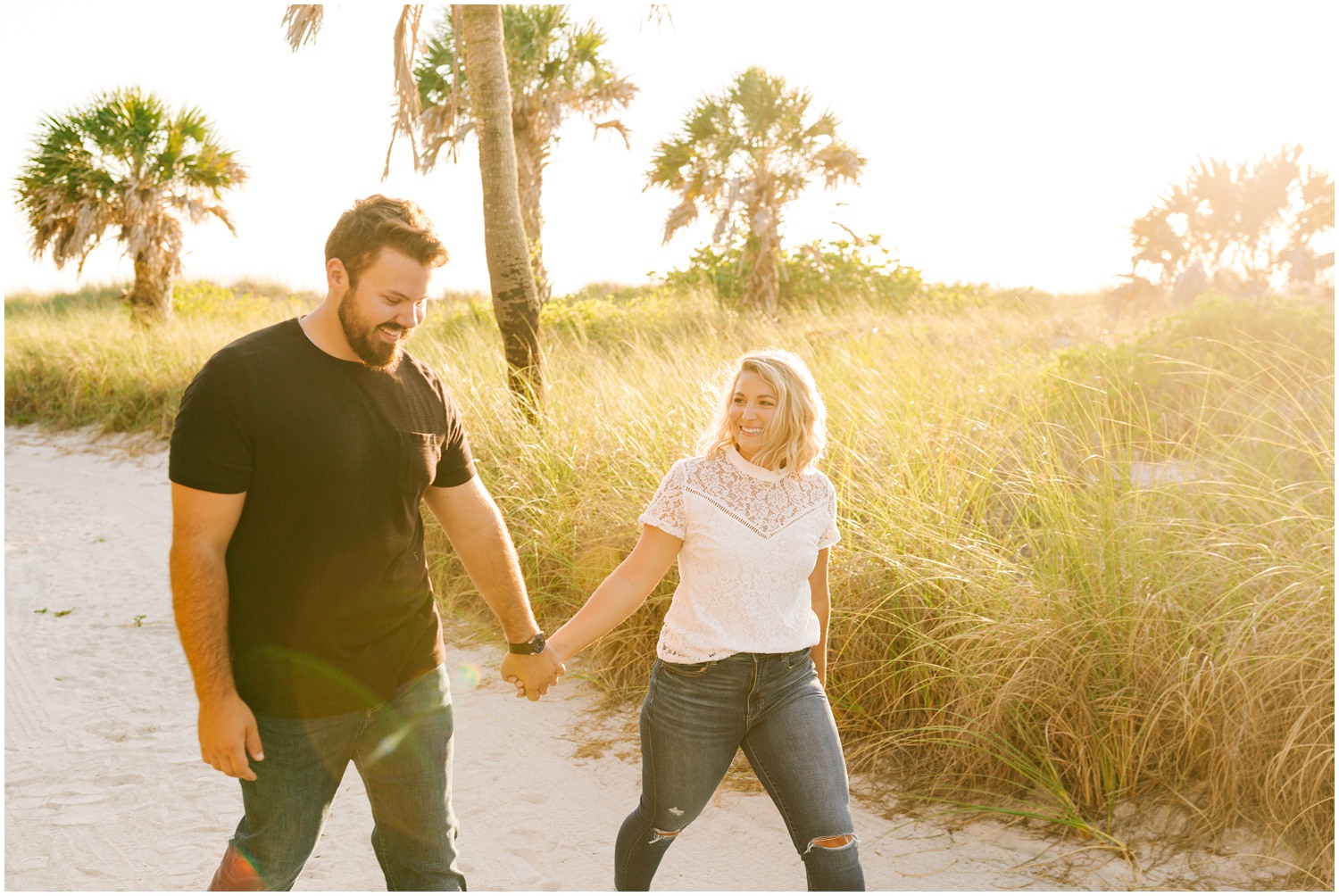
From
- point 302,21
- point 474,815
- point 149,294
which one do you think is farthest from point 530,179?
point 474,815

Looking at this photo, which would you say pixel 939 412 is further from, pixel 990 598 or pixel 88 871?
pixel 88 871

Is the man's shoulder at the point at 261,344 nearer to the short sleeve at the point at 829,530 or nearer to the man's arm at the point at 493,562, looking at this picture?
the man's arm at the point at 493,562

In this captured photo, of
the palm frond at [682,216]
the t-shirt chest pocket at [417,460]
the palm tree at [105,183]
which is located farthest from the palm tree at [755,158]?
the t-shirt chest pocket at [417,460]

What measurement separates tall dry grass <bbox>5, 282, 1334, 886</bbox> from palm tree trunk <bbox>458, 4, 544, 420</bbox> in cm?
140

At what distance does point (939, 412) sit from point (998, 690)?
2589 millimetres

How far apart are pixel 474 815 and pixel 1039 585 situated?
9.12ft

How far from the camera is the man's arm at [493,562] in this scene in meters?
3.01

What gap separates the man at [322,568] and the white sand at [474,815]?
156cm

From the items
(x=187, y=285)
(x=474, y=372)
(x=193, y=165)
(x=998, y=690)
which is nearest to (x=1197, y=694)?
(x=998, y=690)

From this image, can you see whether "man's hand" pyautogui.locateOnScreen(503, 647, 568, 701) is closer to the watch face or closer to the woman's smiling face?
the watch face

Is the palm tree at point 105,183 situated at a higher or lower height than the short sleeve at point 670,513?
higher

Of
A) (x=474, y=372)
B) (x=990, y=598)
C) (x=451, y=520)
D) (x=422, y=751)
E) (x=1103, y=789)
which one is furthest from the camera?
(x=474, y=372)

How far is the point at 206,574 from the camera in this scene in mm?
2361

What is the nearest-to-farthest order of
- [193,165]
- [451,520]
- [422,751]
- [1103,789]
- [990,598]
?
[422,751]
[451,520]
[1103,789]
[990,598]
[193,165]
